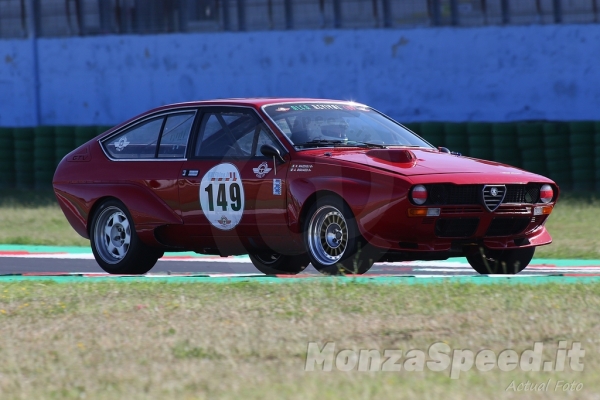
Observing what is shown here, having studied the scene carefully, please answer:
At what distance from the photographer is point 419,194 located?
7852mm

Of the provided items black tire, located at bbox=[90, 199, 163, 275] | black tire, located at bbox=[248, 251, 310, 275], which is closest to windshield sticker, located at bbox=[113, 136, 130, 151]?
black tire, located at bbox=[90, 199, 163, 275]

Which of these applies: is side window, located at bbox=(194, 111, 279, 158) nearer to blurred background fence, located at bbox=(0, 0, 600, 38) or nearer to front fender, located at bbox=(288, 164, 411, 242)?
front fender, located at bbox=(288, 164, 411, 242)

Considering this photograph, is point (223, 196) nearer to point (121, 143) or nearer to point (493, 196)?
point (121, 143)

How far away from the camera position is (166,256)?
1215 centimetres

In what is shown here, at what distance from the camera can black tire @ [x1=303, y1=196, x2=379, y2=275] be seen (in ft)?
26.5

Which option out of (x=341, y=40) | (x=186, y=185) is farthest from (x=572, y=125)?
(x=186, y=185)

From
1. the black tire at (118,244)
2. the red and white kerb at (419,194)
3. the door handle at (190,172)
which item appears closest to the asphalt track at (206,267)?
the black tire at (118,244)

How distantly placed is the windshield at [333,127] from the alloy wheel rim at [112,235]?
1.61 meters

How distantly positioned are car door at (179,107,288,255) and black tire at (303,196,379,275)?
279 millimetres

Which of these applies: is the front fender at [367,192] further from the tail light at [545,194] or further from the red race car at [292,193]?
the tail light at [545,194]

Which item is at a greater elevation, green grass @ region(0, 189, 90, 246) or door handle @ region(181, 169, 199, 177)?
door handle @ region(181, 169, 199, 177)

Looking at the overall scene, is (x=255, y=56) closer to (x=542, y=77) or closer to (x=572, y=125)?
(x=542, y=77)

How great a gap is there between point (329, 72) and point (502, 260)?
44.3 ft

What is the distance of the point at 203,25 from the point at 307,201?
15322mm
